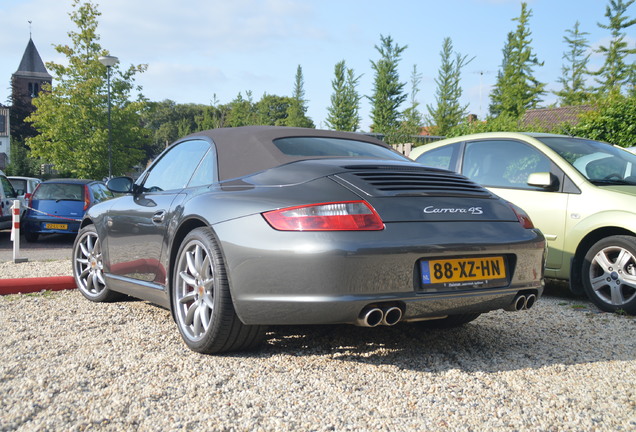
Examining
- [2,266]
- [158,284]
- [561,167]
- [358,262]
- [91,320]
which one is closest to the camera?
[358,262]

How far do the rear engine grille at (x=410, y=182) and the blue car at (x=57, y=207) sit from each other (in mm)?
11354

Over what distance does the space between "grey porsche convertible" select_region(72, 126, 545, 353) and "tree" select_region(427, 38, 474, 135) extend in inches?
1559

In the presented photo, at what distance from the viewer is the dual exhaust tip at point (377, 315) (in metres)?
3.09

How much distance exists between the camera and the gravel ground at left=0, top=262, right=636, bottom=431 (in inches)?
104

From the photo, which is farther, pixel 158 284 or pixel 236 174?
pixel 158 284

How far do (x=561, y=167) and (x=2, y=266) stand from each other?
7.83m

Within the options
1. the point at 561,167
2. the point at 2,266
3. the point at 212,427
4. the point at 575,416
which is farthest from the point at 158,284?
the point at 2,266

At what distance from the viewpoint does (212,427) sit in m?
2.55

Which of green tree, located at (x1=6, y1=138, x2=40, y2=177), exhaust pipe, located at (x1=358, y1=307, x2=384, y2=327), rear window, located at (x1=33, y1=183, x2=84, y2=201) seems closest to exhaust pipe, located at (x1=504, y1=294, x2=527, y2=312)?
exhaust pipe, located at (x1=358, y1=307, x2=384, y2=327)

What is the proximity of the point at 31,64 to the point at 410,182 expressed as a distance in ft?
357

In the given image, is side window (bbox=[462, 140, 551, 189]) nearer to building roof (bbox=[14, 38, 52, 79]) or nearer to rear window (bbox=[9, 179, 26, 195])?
rear window (bbox=[9, 179, 26, 195])

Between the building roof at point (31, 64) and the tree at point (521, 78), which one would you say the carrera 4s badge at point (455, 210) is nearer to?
the tree at point (521, 78)

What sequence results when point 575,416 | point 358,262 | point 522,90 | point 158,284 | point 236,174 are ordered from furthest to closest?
point 522,90, point 158,284, point 236,174, point 358,262, point 575,416

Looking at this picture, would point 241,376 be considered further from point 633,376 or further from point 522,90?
point 522,90
